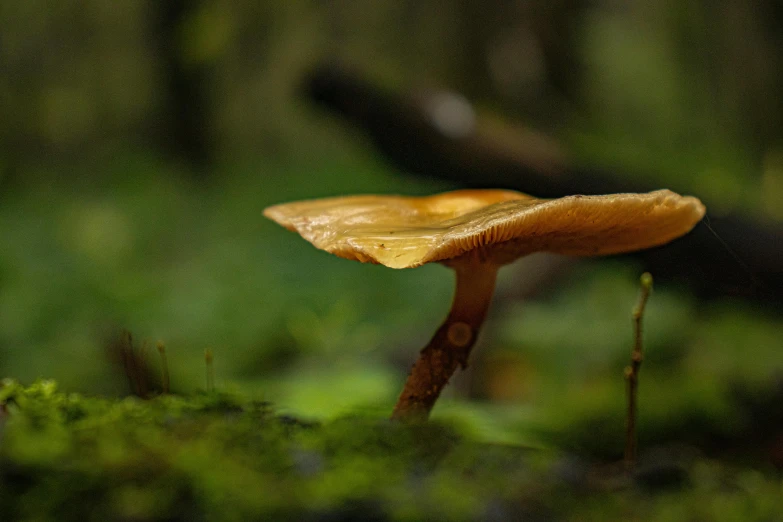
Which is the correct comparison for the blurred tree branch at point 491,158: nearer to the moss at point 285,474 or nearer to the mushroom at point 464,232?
the mushroom at point 464,232

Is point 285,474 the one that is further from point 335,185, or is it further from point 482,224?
point 335,185

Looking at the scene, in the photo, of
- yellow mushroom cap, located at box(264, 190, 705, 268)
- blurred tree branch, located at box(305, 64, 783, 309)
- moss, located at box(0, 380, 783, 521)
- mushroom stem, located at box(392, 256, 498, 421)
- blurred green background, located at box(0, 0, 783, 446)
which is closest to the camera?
moss, located at box(0, 380, 783, 521)

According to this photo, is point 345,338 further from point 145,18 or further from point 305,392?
point 145,18

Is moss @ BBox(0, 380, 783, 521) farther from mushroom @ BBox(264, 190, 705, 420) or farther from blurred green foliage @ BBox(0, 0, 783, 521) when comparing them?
mushroom @ BBox(264, 190, 705, 420)

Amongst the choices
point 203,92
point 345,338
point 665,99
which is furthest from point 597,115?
point 203,92

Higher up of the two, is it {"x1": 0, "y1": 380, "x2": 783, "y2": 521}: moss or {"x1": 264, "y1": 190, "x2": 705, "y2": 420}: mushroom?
{"x1": 264, "y1": 190, "x2": 705, "y2": 420}: mushroom

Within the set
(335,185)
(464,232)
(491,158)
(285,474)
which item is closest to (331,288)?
(335,185)

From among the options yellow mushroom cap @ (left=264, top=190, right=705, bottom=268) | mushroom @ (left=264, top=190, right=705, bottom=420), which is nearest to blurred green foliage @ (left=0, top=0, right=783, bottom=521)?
mushroom @ (left=264, top=190, right=705, bottom=420)

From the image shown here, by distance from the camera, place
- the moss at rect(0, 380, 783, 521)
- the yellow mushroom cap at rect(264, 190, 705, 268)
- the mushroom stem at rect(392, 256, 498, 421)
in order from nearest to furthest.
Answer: the moss at rect(0, 380, 783, 521), the yellow mushroom cap at rect(264, 190, 705, 268), the mushroom stem at rect(392, 256, 498, 421)
